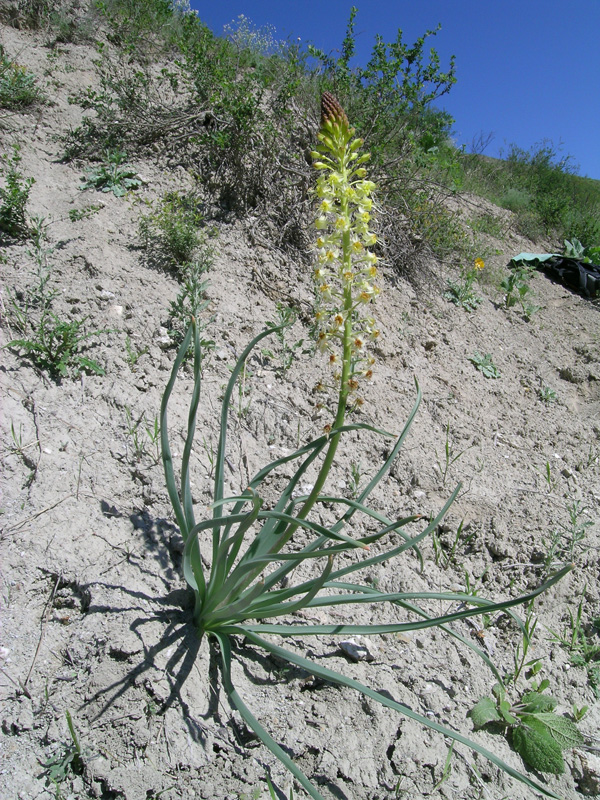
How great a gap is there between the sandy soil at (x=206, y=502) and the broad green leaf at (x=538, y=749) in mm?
64

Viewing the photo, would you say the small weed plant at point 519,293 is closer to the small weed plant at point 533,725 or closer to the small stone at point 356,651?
the small weed plant at point 533,725

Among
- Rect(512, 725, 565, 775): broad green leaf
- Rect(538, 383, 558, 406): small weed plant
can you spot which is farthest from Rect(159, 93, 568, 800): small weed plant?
Rect(538, 383, 558, 406): small weed plant

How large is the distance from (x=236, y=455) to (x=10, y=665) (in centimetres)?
139

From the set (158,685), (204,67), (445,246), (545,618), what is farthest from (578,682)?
(204,67)

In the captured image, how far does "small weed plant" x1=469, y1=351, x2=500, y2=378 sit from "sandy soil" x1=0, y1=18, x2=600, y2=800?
0.12 meters

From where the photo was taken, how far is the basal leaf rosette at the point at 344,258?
1.56 meters

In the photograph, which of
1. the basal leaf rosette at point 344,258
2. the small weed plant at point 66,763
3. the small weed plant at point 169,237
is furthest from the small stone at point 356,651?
the small weed plant at point 169,237

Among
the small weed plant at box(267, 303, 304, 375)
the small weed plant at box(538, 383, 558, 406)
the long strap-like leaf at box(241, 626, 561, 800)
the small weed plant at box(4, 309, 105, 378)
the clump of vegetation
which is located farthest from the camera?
the small weed plant at box(538, 383, 558, 406)

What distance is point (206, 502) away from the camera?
7.67 feet

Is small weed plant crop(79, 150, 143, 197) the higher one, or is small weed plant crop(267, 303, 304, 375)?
small weed plant crop(79, 150, 143, 197)

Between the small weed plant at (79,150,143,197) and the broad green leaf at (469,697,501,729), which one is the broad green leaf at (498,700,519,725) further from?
the small weed plant at (79,150,143,197)

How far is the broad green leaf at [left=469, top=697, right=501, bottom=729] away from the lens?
6.08 feet

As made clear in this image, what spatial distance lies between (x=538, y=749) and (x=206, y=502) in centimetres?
166

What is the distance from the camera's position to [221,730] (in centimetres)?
161
